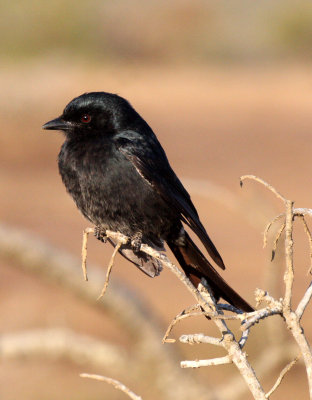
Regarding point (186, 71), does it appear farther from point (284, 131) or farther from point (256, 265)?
point (256, 265)

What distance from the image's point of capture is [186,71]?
31.9m

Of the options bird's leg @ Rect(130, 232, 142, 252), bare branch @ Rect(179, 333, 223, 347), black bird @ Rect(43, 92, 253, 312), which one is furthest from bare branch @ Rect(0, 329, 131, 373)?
bare branch @ Rect(179, 333, 223, 347)

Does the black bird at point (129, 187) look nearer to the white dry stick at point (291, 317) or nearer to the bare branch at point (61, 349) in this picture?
the bare branch at point (61, 349)

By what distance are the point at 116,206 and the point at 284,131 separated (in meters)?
18.5

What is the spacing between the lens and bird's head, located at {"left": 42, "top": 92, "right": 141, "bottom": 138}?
4.53 metres

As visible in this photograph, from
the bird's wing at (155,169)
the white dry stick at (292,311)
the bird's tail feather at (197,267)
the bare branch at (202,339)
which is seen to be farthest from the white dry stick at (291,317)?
the bird's wing at (155,169)

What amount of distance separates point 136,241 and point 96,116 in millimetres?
789

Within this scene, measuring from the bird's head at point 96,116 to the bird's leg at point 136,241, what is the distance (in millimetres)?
602

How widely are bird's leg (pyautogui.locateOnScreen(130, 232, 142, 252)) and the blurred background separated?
60cm

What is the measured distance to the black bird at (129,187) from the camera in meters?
4.18

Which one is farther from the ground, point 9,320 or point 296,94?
point 296,94

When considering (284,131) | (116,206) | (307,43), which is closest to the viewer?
(116,206)

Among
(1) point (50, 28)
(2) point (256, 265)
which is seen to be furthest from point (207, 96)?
(2) point (256, 265)

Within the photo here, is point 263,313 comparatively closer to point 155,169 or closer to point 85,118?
point 155,169
